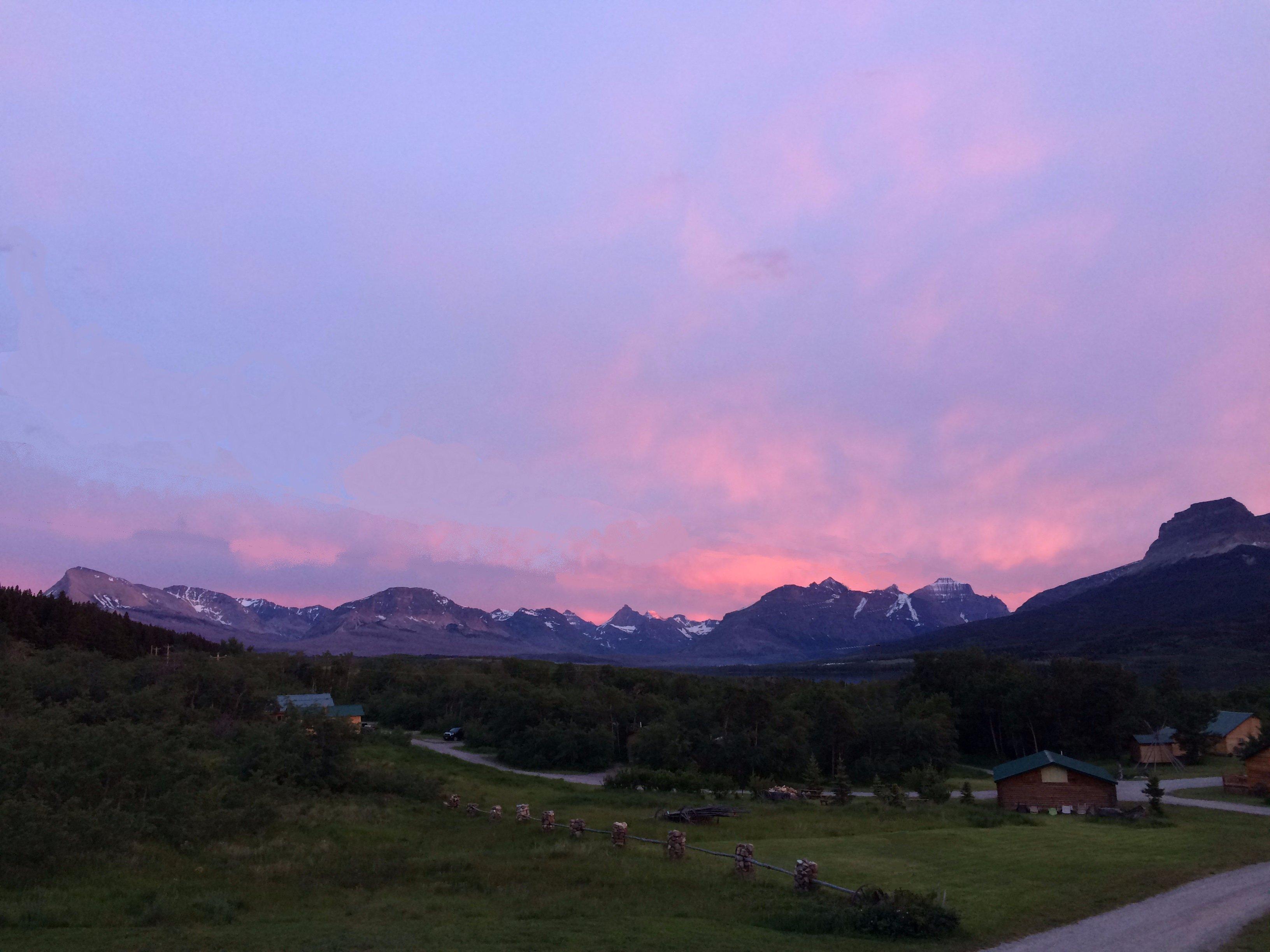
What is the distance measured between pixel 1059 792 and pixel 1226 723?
122 feet

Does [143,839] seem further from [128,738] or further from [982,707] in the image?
[982,707]

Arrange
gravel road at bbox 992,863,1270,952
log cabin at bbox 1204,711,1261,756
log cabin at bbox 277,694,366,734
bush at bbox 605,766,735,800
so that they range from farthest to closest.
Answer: log cabin at bbox 1204,711,1261,756 < log cabin at bbox 277,694,366,734 < bush at bbox 605,766,735,800 < gravel road at bbox 992,863,1270,952

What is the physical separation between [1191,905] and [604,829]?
63.5 feet

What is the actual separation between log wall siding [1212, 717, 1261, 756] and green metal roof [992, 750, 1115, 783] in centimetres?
3297

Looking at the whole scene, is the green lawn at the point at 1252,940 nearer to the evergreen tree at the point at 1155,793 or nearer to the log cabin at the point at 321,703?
the evergreen tree at the point at 1155,793

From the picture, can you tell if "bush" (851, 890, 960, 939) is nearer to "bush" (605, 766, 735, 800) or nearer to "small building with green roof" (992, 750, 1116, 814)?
"small building with green roof" (992, 750, 1116, 814)

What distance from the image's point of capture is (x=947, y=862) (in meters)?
22.5

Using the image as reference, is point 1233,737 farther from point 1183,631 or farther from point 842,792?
point 1183,631

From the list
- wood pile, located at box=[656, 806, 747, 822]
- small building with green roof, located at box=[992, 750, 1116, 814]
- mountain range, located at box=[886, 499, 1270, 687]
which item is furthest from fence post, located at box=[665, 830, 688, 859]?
mountain range, located at box=[886, 499, 1270, 687]

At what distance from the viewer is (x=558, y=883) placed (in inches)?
784

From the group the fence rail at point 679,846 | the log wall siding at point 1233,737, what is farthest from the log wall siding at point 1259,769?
the fence rail at point 679,846

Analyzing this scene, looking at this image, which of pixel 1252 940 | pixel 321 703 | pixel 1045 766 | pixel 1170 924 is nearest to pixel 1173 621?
pixel 1045 766

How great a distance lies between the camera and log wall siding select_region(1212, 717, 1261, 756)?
61.7 m

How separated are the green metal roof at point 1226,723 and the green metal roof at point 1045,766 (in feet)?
107
